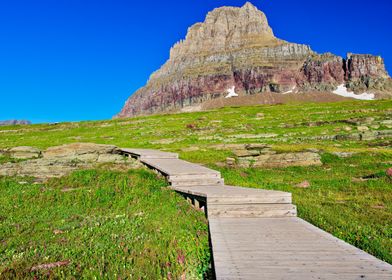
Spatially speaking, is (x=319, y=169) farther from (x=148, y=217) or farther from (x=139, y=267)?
(x=139, y=267)

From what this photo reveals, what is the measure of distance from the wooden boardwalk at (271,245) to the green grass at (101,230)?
2.69 ft

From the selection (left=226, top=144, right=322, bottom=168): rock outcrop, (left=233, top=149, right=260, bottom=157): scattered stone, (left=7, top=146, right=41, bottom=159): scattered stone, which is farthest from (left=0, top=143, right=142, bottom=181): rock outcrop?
(left=233, top=149, right=260, bottom=157): scattered stone

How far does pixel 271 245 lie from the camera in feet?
28.2

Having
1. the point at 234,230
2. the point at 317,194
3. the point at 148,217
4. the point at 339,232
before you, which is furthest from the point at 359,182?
the point at 148,217

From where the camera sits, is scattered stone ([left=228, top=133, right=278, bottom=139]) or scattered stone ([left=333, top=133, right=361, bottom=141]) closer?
scattered stone ([left=333, top=133, right=361, bottom=141])

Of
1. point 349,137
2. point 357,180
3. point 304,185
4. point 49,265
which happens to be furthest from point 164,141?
point 49,265

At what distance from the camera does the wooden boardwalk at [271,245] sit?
685 cm

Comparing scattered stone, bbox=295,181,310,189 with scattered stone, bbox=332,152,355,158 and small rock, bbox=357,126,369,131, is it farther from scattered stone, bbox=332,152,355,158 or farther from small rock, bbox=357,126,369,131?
small rock, bbox=357,126,369,131

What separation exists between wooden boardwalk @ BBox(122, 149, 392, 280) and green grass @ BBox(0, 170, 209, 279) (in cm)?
82

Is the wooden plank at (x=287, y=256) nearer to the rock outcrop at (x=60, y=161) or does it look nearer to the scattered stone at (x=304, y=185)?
the scattered stone at (x=304, y=185)

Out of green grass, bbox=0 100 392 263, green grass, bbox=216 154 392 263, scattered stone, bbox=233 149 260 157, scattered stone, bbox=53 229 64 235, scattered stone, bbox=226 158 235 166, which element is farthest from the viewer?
scattered stone, bbox=233 149 260 157

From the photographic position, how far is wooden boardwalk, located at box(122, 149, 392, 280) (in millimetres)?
6852

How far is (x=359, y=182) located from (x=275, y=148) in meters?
10.1

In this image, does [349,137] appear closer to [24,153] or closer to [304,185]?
[304,185]
